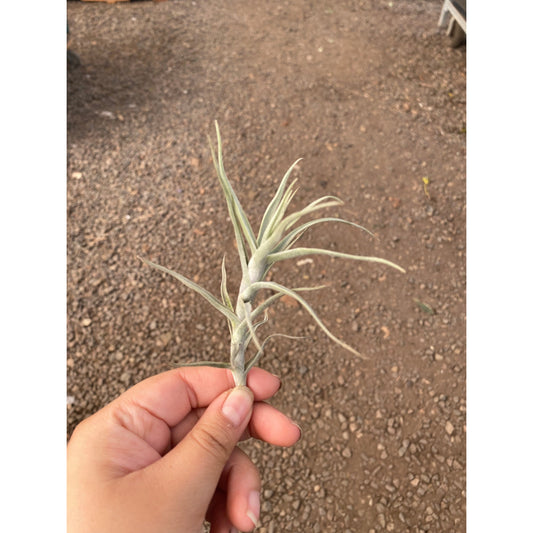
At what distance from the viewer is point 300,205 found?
2.29 meters

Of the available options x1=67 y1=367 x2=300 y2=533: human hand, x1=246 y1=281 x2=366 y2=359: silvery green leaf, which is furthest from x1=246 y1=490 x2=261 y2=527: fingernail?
x1=246 y1=281 x2=366 y2=359: silvery green leaf

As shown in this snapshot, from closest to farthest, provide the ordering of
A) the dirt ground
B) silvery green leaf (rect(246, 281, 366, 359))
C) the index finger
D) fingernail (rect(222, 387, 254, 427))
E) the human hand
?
silvery green leaf (rect(246, 281, 366, 359)) < the human hand < fingernail (rect(222, 387, 254, 427)) < the index finger < the dirt ground

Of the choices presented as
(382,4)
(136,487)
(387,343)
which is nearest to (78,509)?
(136,487)

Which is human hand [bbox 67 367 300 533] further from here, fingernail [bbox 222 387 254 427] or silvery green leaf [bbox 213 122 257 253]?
silvery green leaf [bbox 213 122 257 253]

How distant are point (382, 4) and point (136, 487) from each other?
3.97 m

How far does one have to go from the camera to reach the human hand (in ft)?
2.65

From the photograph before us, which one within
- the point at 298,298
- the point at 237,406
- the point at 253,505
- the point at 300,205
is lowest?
the point at 300,205

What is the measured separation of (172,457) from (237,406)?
6.8 inches

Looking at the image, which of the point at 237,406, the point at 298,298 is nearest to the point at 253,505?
the point at 237,406

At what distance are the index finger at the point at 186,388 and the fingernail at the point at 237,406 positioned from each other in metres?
0.13

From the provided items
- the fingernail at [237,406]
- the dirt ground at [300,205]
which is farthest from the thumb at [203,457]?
the dirt ground at [300,205]

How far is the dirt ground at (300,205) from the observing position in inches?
64.0

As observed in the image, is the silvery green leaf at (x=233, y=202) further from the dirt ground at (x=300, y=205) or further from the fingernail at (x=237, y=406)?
the dirt ground at (x=300, y=205)

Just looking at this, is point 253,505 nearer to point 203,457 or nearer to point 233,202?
point 203,457
